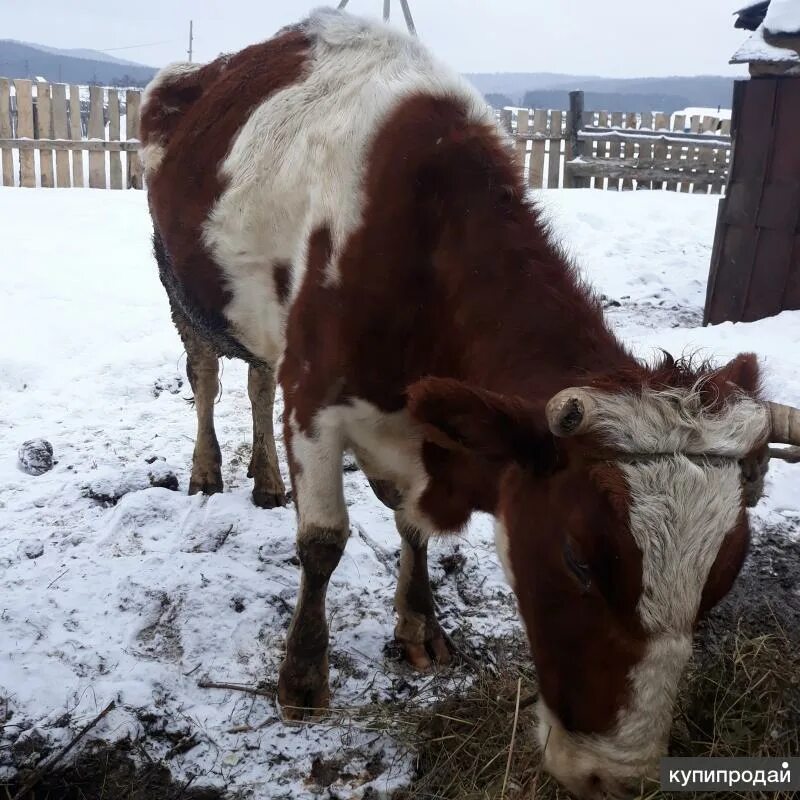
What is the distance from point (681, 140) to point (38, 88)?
10846 millimetres

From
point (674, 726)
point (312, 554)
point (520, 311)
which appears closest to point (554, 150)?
point (312, 554)

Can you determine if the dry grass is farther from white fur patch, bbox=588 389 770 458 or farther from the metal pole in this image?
the metal pole

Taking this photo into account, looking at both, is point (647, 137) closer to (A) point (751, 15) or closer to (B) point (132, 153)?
(A) point (751, 15)

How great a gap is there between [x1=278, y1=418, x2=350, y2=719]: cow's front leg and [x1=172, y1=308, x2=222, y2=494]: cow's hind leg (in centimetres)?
182

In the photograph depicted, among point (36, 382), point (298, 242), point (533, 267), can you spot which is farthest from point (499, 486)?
point (36, 382)

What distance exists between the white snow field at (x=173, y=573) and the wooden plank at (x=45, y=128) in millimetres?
6082

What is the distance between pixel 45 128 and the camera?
12.9 m

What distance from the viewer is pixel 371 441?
3051 millimetres

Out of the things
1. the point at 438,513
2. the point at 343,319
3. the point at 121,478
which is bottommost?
the point at 121,478

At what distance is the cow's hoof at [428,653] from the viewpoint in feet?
11.3

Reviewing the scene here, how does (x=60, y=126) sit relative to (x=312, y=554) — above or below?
above

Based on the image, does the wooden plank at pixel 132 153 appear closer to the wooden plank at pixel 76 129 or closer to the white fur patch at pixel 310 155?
the wooden plank at pixel 76 129

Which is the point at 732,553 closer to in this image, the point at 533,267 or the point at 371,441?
the point at 533,267

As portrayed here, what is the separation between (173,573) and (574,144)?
522 inches
